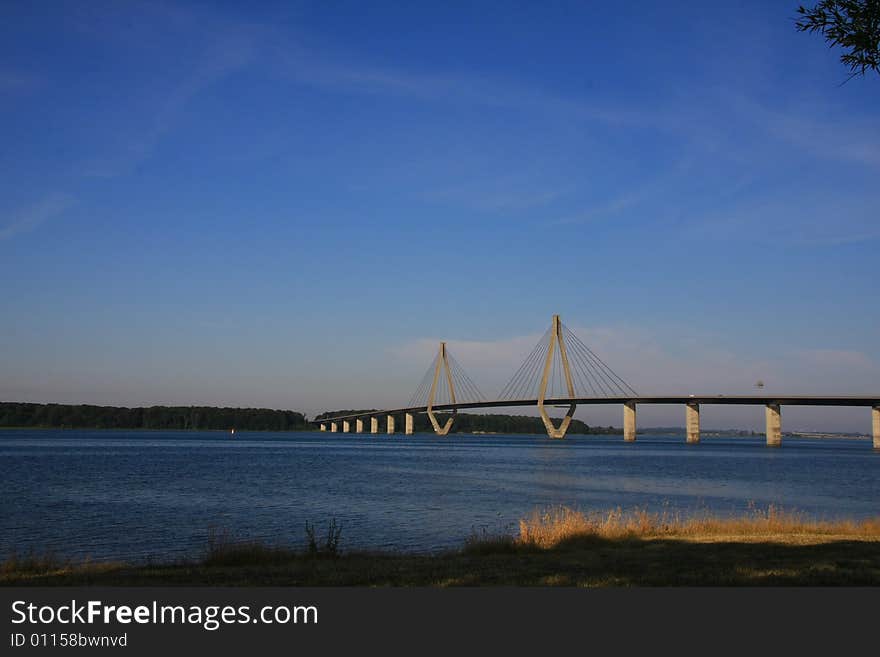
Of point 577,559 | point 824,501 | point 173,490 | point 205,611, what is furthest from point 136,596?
point 824,501

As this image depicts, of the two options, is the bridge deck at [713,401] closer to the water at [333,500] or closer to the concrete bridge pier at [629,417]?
the concrete bridge pier at [629,417]

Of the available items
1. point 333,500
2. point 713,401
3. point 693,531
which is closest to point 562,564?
point 693,531

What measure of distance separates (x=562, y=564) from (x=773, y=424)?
107m

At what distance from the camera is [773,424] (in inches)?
4309

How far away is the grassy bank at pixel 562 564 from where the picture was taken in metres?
11.0

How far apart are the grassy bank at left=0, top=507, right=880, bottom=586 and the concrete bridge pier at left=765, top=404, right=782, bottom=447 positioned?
314ft

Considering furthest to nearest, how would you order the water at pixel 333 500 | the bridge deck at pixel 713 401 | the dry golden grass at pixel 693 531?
the bridge deck at pixel 713 401
the water at pixel 333 500
the dry golden grass at pixel 693 531

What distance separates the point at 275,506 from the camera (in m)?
29.2

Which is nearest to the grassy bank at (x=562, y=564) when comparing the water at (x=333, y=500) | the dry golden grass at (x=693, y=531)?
the dry golden grass at (x=693, y=531)

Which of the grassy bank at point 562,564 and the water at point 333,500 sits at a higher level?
the grassy bank at point 562,564

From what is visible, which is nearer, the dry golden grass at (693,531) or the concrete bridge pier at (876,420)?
the dry golden grass at (693,531)

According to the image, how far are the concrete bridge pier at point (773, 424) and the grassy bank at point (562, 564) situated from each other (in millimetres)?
95639

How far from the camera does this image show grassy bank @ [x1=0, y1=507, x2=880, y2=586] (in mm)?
10953

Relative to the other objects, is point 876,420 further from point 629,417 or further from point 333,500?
point 333,500
